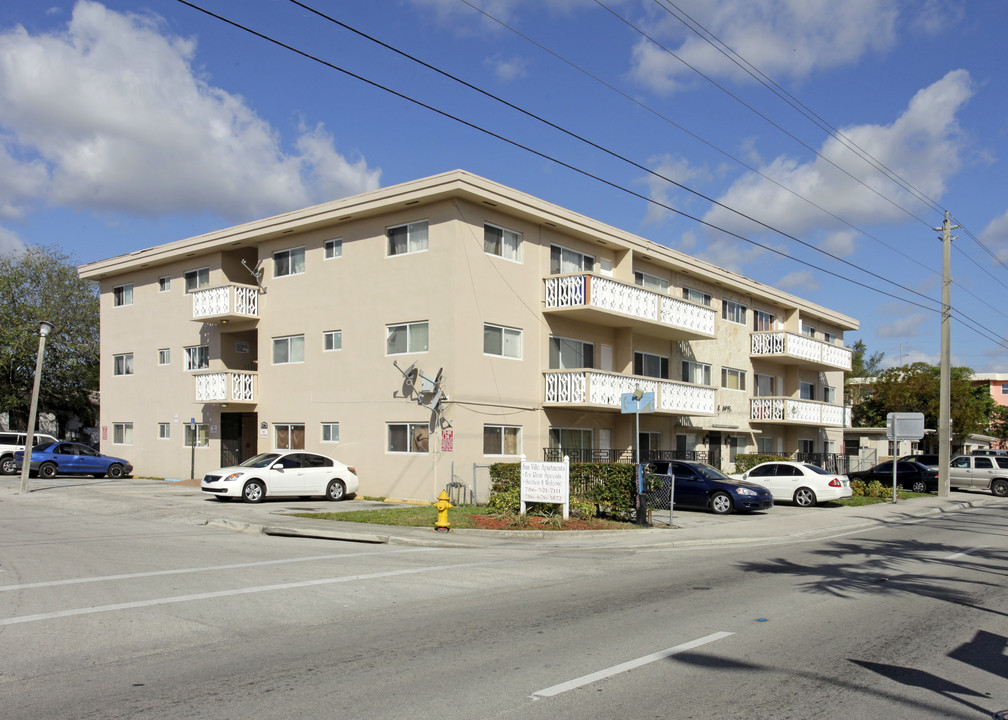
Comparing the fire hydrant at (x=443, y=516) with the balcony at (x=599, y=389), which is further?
the balcony at (x=599, y=389)

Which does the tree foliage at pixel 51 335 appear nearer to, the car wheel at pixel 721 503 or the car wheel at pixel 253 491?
the car wheel at pixel 253 491

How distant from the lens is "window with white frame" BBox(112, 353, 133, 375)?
1380 inches

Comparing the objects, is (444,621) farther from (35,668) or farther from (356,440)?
(356,440)

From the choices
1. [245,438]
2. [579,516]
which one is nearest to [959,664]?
[579,516]

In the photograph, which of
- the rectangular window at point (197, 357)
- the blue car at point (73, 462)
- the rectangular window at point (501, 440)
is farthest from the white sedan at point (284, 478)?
the blue car at point (73, 462)

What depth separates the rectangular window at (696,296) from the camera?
34.1 m

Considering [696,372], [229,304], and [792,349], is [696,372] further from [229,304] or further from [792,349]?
[229,304]

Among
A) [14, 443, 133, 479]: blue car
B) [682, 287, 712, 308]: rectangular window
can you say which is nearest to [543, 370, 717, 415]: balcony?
[682, 287, 712, 308]: rectangular window

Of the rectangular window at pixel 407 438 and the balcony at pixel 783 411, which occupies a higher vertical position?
the balcony at pixel 783 411

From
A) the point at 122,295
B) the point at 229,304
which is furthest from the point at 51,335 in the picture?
the point at 229,304

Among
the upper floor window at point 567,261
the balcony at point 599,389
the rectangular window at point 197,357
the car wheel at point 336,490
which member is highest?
the upper floor window at point 567,261

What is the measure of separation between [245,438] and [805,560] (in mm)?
23150

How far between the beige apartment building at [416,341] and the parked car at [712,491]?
133 inches

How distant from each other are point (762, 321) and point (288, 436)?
78.8 ft
